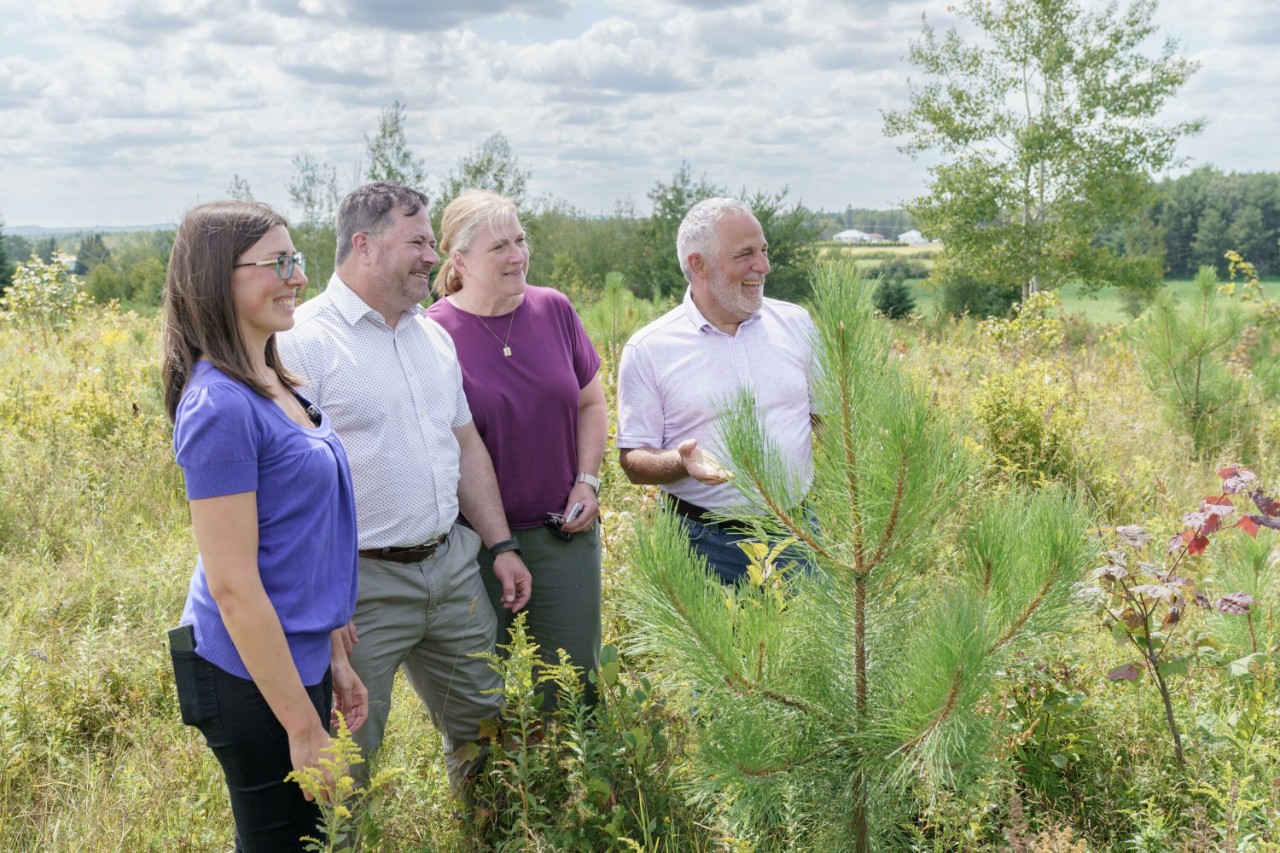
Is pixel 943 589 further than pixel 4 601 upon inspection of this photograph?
No

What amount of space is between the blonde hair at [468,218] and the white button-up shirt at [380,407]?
0.41m

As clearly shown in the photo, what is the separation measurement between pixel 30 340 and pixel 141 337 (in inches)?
43.8

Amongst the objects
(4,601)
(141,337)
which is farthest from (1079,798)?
(141,337)

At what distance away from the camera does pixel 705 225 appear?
2.97 meters

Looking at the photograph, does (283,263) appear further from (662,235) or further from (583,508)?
(662,235)

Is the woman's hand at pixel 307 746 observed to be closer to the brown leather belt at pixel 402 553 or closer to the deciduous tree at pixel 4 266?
the brown leather belt at pixel 402 553

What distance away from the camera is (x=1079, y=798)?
8.56ft

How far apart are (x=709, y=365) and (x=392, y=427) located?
1035 mm

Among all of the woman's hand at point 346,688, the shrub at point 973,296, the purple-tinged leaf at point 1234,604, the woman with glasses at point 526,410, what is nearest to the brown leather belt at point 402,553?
the woman's hand at point 346,688

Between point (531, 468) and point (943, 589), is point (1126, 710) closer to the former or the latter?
point (943, 589)

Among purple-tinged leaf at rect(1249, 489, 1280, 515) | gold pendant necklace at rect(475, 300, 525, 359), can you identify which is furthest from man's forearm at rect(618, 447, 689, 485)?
purple-tinged leaf at rect(1249, 489, 1280, 515)

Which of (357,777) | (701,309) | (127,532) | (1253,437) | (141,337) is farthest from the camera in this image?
(141,337)

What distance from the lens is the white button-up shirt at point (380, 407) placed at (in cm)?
243

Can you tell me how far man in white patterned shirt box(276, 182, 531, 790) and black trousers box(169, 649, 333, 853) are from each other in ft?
1.66
